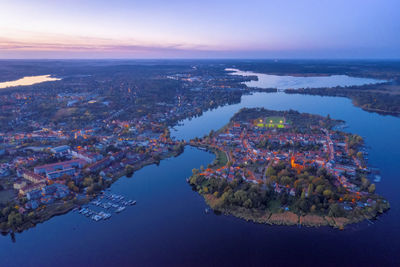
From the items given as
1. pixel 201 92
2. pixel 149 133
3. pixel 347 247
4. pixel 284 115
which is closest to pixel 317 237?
pixel 347 247

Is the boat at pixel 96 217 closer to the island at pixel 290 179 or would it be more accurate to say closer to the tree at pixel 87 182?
the tree at pixel 87 182

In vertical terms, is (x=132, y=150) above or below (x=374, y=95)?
below

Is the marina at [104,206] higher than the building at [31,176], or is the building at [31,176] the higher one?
the building at [31,176]

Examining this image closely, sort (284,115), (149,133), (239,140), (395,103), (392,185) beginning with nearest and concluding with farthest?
(392,185) → (239,140) → (149,133) → (284,115) → (395,103)

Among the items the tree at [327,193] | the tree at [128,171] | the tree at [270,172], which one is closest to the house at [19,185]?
the tree at [128,171]

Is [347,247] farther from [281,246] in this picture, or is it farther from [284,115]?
[284,115]

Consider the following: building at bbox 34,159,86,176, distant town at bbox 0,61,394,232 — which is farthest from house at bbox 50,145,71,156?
building at bbox 34,159,86,176
